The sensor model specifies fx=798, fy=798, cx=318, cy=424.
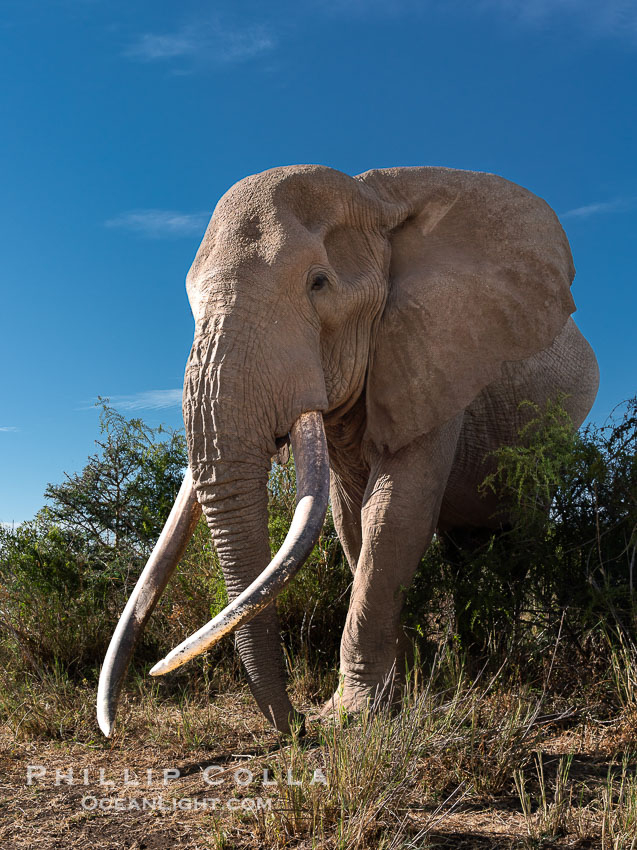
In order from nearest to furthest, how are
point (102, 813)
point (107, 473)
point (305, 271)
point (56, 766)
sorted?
point (102, 813)
point (305, 271)
point (56, 766)
point (107, 473)

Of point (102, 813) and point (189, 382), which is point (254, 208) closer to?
point (189, 382)

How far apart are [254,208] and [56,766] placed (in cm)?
380

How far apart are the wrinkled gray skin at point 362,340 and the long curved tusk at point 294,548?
0.14 m

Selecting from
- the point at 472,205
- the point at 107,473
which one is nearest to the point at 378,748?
the point at 472,205

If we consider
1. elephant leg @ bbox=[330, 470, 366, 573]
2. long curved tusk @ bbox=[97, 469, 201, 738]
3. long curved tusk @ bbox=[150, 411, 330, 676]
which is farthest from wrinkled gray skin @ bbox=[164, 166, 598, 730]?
long curved tusk @ bbox=[97, 469, 201, 738]

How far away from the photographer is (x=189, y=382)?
459 cm

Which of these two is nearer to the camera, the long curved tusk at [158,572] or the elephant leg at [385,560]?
the long curved tusk at [158,572]

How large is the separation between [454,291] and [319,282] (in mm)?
1024

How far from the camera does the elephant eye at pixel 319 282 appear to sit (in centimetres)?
485

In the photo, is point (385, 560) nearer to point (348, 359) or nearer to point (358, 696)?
point (358, 696)

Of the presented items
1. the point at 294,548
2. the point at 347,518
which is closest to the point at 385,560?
the point at 294,548

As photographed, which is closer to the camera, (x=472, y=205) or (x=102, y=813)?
(x=102, y=813)

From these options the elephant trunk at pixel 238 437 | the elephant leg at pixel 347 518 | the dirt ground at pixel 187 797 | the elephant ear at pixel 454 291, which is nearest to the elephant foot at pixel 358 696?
the dirt ground at pixel 187 797

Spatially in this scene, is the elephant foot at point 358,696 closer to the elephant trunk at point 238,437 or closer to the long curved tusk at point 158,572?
the elephant trunk at point 238,437
